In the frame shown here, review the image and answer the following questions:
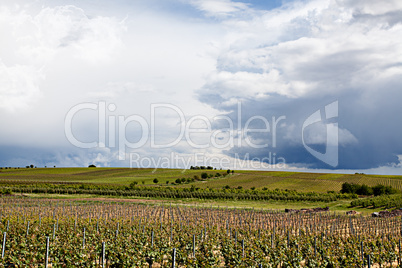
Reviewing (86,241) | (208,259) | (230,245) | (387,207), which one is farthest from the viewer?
(387,207)

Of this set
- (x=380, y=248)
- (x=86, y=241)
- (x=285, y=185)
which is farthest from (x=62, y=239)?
(x=285, y=185)

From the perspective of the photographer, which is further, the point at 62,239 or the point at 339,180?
the point at 339,180

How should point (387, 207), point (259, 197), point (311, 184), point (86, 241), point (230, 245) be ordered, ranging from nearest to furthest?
point (230, 245)
point (86, 241)
point (387, 207)
point (259, 197)
point (311, 184)

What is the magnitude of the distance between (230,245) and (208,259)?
312cm

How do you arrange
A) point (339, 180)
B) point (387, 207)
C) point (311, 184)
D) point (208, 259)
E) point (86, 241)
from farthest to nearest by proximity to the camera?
1. point (339, 180)
2. point (311, 184)
3. point (387, 207)
4. point (86, 241)
5. point (208, 259)

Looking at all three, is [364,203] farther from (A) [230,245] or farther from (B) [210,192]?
(A) [230,245]

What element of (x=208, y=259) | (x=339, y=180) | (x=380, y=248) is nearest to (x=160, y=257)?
(x=208, y=259)

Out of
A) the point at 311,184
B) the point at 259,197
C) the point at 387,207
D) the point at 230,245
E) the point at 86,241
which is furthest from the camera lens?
the point at 311,184

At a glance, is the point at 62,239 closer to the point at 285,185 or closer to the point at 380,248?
the point at 380,248

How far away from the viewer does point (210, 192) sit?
2594 inches

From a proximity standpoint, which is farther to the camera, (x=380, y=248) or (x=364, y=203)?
(x=364, y=203)

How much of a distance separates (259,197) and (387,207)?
20.2 metres

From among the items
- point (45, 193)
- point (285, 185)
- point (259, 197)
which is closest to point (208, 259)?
point (259, 197)

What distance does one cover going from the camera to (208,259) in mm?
15484
